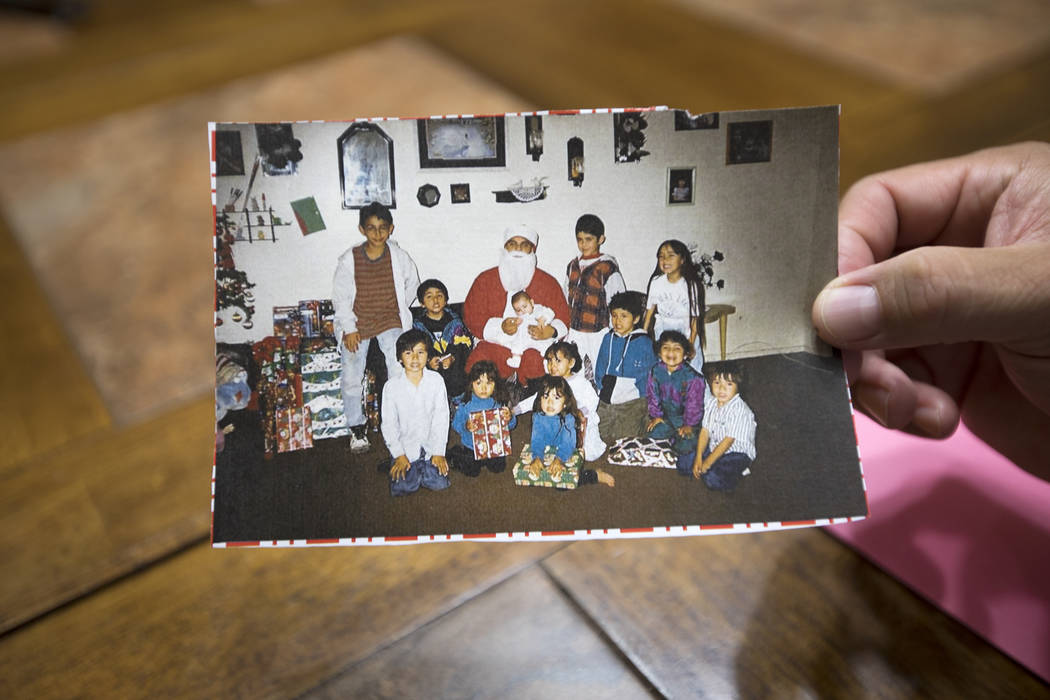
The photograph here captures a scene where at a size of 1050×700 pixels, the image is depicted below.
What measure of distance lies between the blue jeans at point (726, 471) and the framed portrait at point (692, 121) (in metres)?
0.17

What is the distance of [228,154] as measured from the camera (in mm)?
420

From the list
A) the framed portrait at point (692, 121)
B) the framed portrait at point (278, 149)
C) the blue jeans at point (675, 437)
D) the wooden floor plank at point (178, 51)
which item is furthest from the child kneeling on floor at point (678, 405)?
the wooden floor plank at point (178, 51)

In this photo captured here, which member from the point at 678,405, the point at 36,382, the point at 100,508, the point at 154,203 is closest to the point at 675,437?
the point at 678,405

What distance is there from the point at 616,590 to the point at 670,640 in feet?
0.14

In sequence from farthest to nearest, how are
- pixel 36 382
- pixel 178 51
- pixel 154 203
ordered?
pixel 178 51 < pixel 154 203 < pixel 36 382

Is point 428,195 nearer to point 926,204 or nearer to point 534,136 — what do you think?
point 534,136

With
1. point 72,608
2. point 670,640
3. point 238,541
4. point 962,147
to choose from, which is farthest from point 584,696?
point 962,147

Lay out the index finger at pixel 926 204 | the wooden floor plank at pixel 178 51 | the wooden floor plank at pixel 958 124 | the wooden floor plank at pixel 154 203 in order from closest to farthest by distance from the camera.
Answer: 1. the index finger at pixel 926 204
2. the wooden floor plank at pixel 154 203
3. the wooden floor plank at pixel 958 124
4. the wooden floor plank at pixel 178 51

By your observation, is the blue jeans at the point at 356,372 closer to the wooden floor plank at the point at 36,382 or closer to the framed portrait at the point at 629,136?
the framed portrait at the point at 629,136

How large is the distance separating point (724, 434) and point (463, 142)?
8.3 inches

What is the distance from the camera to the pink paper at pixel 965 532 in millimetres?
466

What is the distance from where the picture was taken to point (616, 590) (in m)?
0.48

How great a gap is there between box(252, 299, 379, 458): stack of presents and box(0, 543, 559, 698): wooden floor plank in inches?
4.0

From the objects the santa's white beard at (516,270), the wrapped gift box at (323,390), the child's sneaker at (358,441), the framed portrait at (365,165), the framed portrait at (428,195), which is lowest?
the child's sneaker at (358,441)
